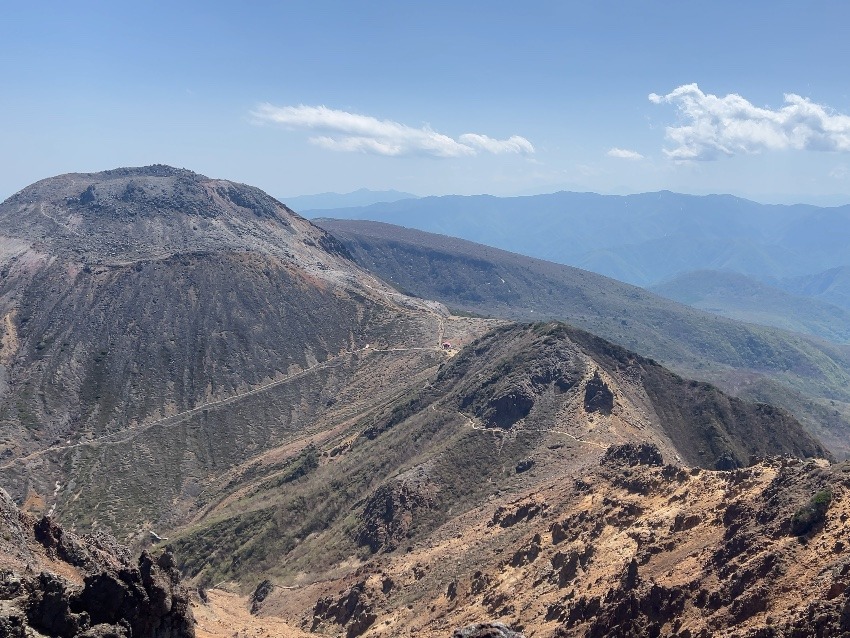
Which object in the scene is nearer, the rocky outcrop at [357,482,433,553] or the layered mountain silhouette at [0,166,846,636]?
the layered mountain silhouette at [0,166,846,636]

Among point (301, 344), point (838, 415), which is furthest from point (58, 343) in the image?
point (838, 415)

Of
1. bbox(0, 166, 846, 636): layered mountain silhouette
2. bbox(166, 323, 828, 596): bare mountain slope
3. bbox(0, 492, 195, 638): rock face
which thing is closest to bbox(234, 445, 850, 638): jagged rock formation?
bbox(0, 166, 846, 636): layered mountain silhouette

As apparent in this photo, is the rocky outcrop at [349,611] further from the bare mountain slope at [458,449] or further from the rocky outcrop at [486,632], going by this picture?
the rocky outcrop at [486,632]

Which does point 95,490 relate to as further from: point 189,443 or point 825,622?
point 825,622

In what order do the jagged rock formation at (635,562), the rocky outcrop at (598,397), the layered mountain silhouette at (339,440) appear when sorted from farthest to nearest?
1. the rocky outcrop at (598,397)
2. the layered mountain silhouette at (339,440)
3. the jagged rock formation at (635,562)

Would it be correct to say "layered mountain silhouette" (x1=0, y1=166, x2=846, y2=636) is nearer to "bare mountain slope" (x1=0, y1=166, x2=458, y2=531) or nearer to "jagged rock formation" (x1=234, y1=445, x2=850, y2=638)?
"jagged rock formation" (x1=234, y1=445, x2=850, y2=638)

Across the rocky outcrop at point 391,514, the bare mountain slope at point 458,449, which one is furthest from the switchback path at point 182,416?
the rocky outcrop at point 391,514

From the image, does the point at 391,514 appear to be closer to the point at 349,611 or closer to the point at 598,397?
the point at 349,611
